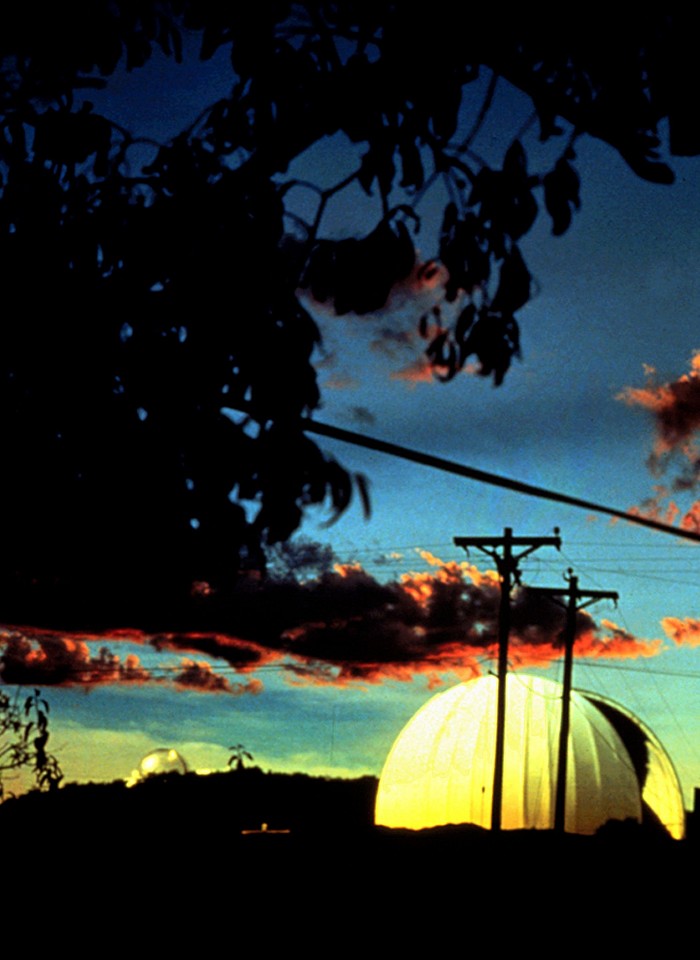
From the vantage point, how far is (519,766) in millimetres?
46156

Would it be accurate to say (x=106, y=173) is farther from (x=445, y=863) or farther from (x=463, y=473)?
(x=445, y=863)

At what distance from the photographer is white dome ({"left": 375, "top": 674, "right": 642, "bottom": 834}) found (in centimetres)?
4572

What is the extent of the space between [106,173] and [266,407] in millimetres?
1637

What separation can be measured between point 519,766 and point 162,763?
690 inches

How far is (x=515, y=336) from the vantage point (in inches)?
265

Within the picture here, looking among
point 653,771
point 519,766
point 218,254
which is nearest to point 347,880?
point 218,254

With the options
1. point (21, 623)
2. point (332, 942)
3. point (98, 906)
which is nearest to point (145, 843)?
point (98, 906)

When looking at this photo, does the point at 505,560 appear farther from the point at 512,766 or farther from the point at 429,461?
the point at 429,461

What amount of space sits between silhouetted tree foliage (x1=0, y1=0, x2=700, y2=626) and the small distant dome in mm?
50334

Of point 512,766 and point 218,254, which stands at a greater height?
point 218,254

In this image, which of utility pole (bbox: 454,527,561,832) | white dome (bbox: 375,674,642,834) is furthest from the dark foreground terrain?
white dome (bbox: 375,674,642,834)

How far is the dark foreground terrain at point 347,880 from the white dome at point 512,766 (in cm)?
1130

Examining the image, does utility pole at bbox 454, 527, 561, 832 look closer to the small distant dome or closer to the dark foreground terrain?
the dark foreground terrain

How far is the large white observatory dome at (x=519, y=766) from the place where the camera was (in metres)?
45.8
